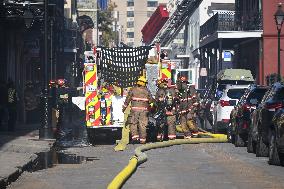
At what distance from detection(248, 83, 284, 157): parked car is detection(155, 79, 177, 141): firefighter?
6.43 meters

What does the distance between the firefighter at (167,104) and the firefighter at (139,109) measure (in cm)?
79

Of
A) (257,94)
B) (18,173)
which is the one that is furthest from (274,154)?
(257,94)

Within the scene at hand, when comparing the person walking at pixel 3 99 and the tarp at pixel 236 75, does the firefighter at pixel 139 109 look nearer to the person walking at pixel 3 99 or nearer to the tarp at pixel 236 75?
the person walking at pixel 3 99

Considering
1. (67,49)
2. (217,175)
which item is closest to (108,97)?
(217,175)

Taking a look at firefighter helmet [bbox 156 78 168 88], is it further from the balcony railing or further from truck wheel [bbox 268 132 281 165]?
the balcony railing

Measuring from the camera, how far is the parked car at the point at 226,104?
3064 centimetres

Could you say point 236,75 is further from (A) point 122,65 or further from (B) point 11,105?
(A) point 122,65

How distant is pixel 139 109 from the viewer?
85.7 ft

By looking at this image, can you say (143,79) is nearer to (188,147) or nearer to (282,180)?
(188,147)

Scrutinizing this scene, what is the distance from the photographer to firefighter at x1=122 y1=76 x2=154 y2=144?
1023 inches

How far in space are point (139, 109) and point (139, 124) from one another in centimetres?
41

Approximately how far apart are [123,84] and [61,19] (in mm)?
30018

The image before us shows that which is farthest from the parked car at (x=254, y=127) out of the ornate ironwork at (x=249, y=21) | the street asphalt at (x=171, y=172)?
the ornate ironwork at (x=249, y=21)

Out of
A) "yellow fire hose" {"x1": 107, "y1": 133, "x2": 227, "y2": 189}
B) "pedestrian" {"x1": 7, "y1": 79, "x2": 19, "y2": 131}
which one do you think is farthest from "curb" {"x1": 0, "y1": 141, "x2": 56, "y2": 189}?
"pedestrian" {"x1": 7, "y1": 79, "x2": 19, "y2": 131}
